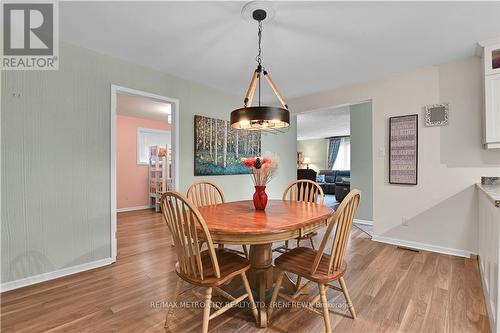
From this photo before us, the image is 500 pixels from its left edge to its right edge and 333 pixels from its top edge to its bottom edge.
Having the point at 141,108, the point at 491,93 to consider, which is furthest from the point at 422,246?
the point at 141,108

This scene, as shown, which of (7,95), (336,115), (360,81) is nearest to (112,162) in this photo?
(7,95)

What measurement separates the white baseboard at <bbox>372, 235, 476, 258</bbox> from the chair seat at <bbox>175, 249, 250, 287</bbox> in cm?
257

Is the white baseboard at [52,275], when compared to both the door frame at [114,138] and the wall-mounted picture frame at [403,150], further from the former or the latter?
the wall-mounted picture frame at [403,150]

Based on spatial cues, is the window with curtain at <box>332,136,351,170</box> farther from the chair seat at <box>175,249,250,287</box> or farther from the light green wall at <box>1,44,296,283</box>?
the chair seat at <box>175,249,250,287</box>

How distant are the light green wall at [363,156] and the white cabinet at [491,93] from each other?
6.31 feet

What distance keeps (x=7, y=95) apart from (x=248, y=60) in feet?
7.62

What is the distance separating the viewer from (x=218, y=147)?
147 inches

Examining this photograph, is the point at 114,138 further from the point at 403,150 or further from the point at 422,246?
the point at 422,246

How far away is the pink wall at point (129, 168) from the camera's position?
559 centimetres

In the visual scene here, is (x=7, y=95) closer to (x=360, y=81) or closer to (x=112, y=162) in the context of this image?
(x=112, y=162)

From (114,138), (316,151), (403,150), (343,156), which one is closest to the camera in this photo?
(114,138)

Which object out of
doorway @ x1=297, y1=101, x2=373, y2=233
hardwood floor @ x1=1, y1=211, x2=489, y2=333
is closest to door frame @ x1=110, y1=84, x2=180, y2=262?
hardwood floor @ x1=1, y1=211, x2=489, y2=333

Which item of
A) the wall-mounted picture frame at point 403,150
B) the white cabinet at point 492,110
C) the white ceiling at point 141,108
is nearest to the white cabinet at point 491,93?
the white cabinet at point 492,110

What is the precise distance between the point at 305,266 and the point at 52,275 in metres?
2.41
